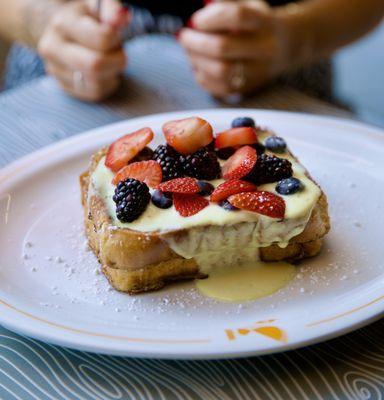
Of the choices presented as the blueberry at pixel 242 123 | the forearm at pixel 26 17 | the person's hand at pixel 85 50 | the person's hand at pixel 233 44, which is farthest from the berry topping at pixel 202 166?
the forearm at pixel 26 17

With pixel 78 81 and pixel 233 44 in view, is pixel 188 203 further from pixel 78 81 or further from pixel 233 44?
pixel 78 81

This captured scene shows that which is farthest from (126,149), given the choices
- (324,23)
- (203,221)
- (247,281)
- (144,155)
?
(324,23)

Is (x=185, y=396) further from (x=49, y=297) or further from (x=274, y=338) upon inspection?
(x=49, y=297)

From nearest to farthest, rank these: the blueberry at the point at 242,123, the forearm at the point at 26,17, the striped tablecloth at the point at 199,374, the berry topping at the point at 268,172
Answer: the striped tablecloth at the point at 199,374 < the berry topping at the point at 268,172 < the blueberry at the point at 242,123 < the forearm at the point at 26,17

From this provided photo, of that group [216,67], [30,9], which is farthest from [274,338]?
[30,9]

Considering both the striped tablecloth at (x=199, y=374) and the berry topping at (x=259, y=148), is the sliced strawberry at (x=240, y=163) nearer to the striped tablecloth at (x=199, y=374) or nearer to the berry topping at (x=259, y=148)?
the berry topping at (x=259, y=148)

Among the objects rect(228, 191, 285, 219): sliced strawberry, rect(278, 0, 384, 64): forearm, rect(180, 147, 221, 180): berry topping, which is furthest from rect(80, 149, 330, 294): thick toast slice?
rect(278, 0, 384, 64): forearm

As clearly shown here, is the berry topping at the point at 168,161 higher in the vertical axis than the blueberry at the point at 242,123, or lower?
lower
